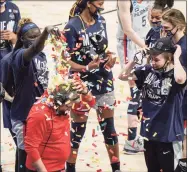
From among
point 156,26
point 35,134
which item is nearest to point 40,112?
point 35,134

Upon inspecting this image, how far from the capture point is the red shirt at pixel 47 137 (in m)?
6.20

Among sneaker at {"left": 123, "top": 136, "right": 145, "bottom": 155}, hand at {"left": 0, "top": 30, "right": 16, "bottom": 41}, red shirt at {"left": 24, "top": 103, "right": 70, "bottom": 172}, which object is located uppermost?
hand at {"left": 0, "top": 30, "right": 16, "bottom": 41}

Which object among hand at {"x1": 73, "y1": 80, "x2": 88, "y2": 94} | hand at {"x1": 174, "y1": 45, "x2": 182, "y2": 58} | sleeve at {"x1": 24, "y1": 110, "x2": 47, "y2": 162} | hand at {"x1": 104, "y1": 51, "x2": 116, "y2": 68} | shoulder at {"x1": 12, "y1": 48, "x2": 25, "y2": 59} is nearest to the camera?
sleeve at {"x1": 24, "y1": 110, "x2": 47, "y2": 162}

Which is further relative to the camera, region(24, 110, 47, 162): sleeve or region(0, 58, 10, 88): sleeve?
region(0, 58, 10, 88): sleeve

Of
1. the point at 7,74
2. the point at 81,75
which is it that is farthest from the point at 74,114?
the point at 7,74

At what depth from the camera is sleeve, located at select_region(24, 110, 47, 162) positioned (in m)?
6.19

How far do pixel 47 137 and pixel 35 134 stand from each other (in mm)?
145

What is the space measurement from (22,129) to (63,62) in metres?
0.85

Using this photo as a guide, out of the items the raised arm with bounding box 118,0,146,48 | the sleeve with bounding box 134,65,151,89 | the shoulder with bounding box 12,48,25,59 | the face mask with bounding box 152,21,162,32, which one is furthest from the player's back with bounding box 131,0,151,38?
the shoulder with bounding box 12,48,25,59

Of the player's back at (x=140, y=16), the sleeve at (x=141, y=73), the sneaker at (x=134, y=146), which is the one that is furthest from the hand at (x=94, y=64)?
the player's back at (x=140, y=16)

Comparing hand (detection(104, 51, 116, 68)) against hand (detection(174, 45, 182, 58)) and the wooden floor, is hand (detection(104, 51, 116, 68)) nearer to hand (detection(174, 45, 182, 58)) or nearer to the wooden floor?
hand (detection(174, 45, 182, 58))

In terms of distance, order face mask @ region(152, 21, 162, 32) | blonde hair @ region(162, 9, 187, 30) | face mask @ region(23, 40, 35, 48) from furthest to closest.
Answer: face mask @ region(152, 21, 162, 32), blonde hair @ region(162, 9, 187, 30), face mask @ region(23, 40, 35, 48)

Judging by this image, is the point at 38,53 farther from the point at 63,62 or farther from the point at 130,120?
the point at 130,120

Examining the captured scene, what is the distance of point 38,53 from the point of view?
668cm
